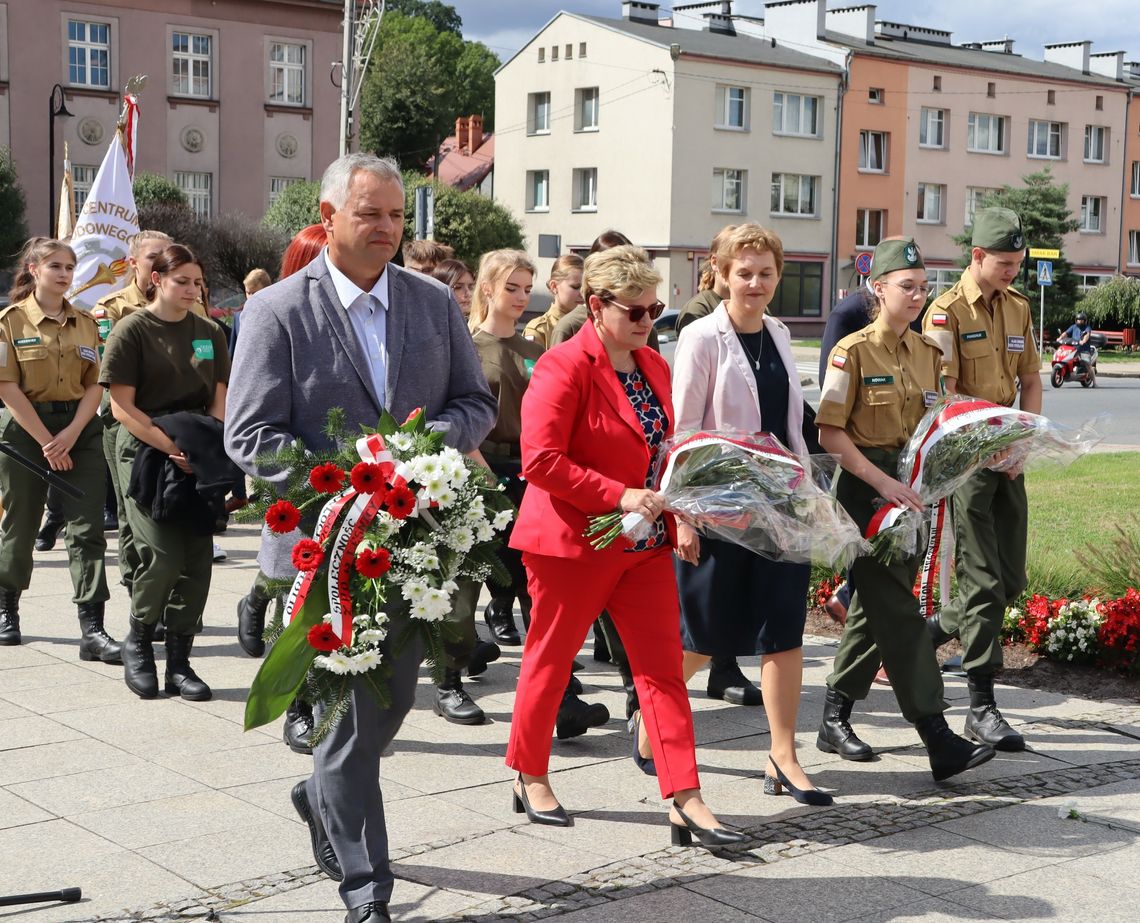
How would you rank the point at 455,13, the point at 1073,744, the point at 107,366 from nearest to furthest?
1. the point at 1073,744
2. the point at 107,366
3. the point at 455,13

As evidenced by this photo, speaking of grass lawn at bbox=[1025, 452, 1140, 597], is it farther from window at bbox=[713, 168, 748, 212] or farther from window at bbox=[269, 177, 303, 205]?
window at bbox=[713, 168, 748, 212]

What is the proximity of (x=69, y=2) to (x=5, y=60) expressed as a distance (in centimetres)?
260

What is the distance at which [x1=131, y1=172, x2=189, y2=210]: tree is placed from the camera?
42.3m

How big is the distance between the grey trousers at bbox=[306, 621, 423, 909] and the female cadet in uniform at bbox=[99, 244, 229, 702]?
9.48 feet

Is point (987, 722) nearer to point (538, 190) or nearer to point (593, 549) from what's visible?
point (593, 549)

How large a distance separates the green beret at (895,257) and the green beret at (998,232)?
664 millimetres

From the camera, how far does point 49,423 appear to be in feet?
27.0

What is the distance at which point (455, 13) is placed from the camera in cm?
10531

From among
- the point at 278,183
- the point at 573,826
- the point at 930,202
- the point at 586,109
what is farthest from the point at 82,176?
the point at 573,826

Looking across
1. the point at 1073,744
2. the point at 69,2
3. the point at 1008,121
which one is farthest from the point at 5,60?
the point at 1073,744

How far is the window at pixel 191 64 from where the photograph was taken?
4684 cm

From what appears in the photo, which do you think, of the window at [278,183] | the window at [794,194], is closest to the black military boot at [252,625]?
the window at [278,183]

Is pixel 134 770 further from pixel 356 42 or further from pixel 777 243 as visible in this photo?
pixel 356 42

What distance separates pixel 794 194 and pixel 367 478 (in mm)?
55801
